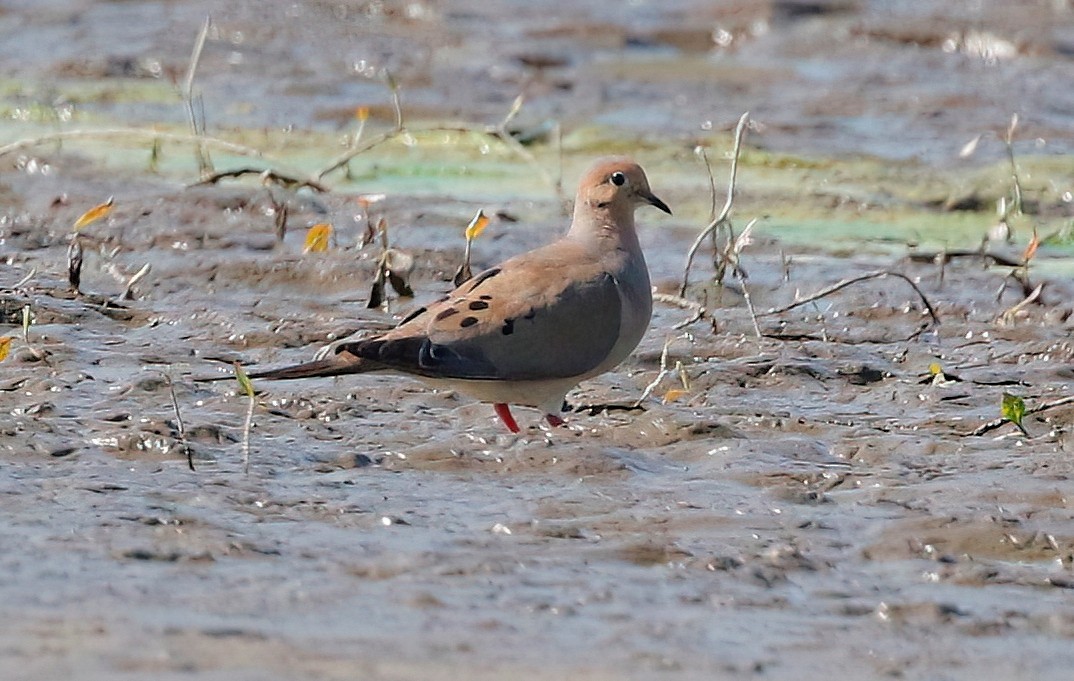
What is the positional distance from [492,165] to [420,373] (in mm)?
4589

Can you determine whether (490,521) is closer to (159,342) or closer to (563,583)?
(563,583)

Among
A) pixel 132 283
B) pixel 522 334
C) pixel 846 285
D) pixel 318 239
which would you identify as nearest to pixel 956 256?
pixel 846 285

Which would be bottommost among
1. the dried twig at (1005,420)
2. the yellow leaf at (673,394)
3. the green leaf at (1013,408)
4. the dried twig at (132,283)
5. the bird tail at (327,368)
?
the dried twig at (132,283)

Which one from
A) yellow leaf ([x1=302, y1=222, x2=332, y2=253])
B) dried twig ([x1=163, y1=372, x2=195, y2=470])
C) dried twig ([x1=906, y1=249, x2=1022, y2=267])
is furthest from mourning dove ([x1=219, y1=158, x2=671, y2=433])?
dried twig ([x1=906, y1=249, x2=1022, y2=267])

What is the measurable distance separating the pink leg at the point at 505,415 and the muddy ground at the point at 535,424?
9 cm

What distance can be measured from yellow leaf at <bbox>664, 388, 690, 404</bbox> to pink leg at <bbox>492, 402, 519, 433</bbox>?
1.66 ft

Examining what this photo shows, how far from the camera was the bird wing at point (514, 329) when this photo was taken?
17.4ft

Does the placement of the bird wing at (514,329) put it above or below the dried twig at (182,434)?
above

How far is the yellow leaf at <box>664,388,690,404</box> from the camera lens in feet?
19.2

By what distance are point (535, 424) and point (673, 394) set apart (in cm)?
48

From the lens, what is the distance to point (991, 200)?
363 inches

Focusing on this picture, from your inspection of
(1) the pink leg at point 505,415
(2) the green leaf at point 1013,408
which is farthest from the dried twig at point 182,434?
(2) the green leaf at point 1013,408

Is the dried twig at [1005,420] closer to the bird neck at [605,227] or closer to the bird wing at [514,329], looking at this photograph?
the bird wing at [514,329]

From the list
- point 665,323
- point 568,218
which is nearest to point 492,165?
point 568,218
